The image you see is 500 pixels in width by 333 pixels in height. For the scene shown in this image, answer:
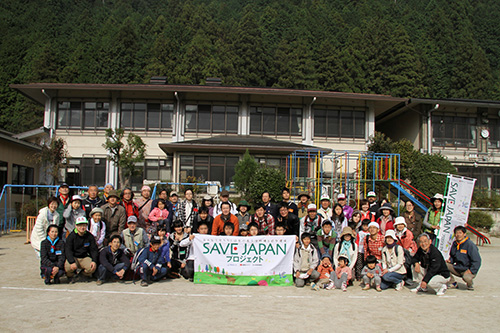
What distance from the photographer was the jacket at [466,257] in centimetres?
823

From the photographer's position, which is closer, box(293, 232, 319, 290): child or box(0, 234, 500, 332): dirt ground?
box(0, 234, 500, 332): dirt ground

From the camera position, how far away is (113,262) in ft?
27.2

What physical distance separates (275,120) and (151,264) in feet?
63.1

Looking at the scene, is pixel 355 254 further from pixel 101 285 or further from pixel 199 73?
pixel 199 73

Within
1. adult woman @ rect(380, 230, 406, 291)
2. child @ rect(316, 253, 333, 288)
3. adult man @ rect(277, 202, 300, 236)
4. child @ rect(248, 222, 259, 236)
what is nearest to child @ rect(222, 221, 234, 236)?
child @ rect(248, 222, 259, 236)

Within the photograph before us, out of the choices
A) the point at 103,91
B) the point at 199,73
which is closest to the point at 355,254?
the point at 103,91

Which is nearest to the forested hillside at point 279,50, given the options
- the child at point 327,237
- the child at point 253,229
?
the child at point 253,229

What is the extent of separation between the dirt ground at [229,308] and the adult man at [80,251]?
0.30 meters

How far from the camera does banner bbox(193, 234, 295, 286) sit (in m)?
8.51

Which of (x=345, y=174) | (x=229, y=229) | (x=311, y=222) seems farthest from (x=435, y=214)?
(x=345, y=174)

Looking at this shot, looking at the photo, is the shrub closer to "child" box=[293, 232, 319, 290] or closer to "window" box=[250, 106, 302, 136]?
"window" box=[250, 106, 302, 136]

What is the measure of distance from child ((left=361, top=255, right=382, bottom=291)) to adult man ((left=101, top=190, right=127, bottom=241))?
4989 millimetres

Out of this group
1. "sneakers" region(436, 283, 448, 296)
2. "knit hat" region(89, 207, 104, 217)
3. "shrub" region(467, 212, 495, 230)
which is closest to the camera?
"sneakers" region(436, 283, 448, 296)

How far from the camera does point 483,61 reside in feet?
150
